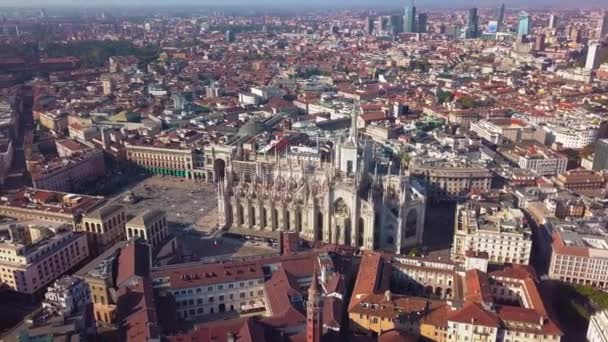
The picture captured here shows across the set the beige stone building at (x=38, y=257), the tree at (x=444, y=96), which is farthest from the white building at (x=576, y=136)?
the beige stone building at (x=38, y=257)

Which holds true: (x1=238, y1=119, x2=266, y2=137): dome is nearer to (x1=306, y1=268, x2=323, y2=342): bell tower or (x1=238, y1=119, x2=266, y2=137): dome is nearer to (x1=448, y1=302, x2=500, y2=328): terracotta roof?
(x1=448, y1=302, x2=500, y2=328): terracotta roof

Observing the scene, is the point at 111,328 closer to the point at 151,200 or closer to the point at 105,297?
the point at 105,297

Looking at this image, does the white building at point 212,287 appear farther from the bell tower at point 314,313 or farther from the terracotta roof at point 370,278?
the bell tower at point 314,313

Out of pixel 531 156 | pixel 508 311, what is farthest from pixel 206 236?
pixel 531 156

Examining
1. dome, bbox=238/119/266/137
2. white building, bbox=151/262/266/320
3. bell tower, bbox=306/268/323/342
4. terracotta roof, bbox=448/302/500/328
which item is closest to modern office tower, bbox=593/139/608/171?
terracotta roof, bbox=448/302/500/328

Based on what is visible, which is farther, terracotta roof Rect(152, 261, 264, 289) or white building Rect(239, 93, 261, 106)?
white building Rect(239, 93, 261, 106)

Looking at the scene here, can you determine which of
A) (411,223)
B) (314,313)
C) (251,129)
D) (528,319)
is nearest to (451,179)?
(411,223)
